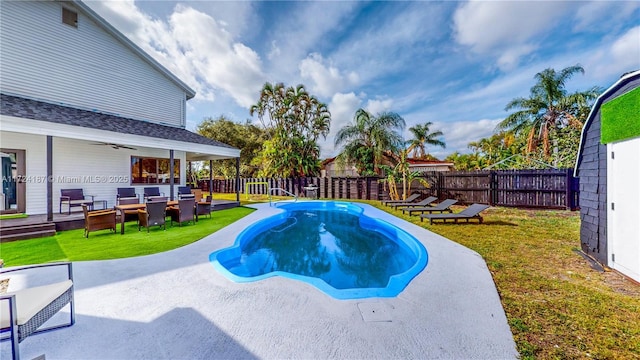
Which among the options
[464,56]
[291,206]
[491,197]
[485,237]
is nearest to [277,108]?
[291,206]

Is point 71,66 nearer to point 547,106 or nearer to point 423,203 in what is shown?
point 423,203

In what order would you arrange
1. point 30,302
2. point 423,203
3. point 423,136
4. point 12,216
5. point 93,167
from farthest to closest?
point 423,136 < point 423,203 < point 93,167 < point 12,216 < point 30,302

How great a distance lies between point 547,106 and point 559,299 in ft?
68.8

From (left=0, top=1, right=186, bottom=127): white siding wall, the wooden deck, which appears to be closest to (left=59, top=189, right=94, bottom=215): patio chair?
the wooden deck

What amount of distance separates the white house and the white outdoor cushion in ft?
20.1

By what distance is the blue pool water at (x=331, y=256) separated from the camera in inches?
144

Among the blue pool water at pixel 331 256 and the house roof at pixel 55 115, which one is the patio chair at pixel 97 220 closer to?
the house roof at pixel 55 115

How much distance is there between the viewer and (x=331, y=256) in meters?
5.98

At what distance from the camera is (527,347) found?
208 cm

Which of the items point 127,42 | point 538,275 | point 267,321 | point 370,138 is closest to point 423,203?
point 538,275

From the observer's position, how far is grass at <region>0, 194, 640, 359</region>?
7.16 feet

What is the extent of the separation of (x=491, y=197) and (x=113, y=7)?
19.0 metres

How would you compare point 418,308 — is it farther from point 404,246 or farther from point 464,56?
point 464,56

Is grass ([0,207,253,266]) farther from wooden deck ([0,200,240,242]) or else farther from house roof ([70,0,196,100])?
house roof ([70,0,196,100])
